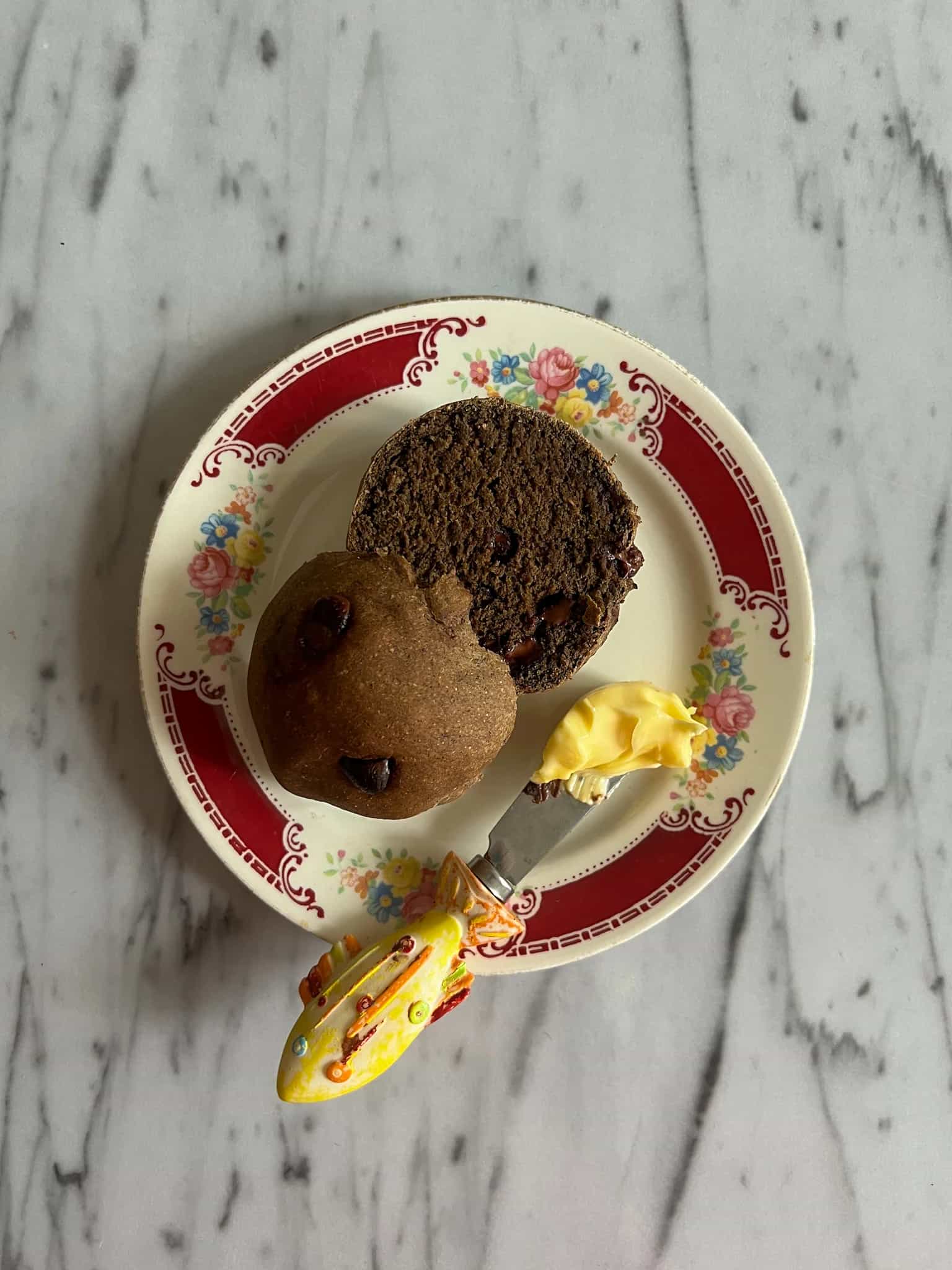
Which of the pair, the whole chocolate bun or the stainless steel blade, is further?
the stainless steel blade

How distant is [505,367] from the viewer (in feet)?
5.75

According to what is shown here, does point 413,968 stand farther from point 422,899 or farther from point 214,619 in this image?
point 214,619

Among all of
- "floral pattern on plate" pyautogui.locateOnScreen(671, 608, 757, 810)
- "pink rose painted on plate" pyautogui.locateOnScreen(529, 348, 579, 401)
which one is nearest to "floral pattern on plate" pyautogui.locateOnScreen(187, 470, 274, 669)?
"pink rose painted on plate" pyautogui.locateOnScreen(529, 348, 579, 401)

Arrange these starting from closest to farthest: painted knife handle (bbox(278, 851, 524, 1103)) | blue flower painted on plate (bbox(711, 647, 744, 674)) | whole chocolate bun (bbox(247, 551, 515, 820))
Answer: whole chocolate bun (bbox(247, 551, 515, 820)), painted knife handle (bbox(278, 851, 524, 1103)), blue flower painted on plate (bbox(711, 647, 744, 674))

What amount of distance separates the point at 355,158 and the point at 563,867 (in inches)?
58.6

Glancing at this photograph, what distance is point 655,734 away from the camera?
1.71 meters

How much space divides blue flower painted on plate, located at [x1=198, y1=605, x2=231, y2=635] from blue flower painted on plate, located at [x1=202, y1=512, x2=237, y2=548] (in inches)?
4.8

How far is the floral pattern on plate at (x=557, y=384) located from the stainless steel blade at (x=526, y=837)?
73 centimetres

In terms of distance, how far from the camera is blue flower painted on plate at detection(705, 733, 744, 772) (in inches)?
70.2

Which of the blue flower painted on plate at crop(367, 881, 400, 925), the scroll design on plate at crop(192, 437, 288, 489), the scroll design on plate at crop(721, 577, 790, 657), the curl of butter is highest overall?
the scroll design on plate at crop(192, 437, 288, 489)

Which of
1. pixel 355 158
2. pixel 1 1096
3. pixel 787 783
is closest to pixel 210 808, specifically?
pixel 1 1096

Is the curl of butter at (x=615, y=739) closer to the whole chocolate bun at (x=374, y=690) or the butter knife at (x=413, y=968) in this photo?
the butter knife at (x=413, y=968)

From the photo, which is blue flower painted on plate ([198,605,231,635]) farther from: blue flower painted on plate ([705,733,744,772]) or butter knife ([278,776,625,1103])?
blue flower painted on plate ([705,733,744,772])

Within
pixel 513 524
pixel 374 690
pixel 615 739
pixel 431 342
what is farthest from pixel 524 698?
pixel 431 342
